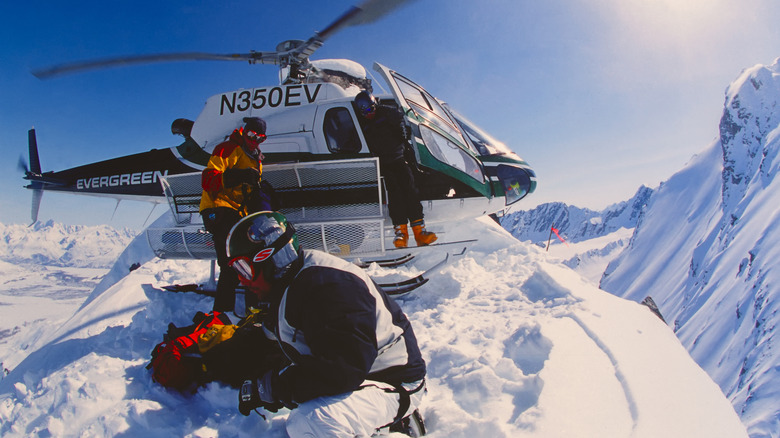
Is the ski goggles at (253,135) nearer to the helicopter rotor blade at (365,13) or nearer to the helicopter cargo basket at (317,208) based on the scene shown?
the helicopter cargo basket at (317,208)

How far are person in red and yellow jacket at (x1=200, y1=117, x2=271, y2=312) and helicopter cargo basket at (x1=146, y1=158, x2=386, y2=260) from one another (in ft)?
2.31

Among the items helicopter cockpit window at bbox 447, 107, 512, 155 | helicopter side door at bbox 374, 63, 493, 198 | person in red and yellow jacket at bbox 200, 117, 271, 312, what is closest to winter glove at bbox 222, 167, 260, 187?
person in red and yellow jacket at bbox 200, 117, 271, 312

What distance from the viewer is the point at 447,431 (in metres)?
2.54

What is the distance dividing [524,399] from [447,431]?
2.48 ft

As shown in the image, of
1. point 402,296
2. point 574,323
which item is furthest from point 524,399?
point 402,296

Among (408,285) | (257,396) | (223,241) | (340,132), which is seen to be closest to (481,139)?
(340,132)

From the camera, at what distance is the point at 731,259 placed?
12706 centimetres

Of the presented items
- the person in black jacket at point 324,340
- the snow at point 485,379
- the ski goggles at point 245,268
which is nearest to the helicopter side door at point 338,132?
the snow at point 485,379

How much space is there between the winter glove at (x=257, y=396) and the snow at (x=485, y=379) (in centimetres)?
27

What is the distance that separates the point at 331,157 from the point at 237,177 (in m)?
1.70

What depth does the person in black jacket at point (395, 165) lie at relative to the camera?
5117 mm

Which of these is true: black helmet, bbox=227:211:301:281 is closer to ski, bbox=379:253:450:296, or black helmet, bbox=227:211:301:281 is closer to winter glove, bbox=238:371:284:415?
winter glove, bbox=238:371:284:415

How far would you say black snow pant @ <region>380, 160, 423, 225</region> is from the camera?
522cm

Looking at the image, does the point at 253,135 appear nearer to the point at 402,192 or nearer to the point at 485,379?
the point at 402,192
